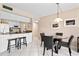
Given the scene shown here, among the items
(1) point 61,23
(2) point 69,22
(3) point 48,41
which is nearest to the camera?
(3) point 48,41

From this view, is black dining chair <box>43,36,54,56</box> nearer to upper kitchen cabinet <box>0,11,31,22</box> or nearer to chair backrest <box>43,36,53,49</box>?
chair backrest <box>43,36,53,49</box>

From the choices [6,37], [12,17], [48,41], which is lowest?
[48,41]

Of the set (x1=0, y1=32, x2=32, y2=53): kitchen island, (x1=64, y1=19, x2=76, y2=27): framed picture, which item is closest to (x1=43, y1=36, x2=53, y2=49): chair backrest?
(x1=0, y1=32, x2=32, y2=53): kitchen island

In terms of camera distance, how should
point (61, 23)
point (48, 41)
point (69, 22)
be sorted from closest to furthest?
point (48, 41) < point (69, 22) < point (61, 23)

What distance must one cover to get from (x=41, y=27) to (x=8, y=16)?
4.37 feet

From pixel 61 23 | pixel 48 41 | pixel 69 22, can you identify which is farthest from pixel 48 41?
pixel 69 22

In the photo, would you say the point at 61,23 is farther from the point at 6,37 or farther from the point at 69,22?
the point at 6,37

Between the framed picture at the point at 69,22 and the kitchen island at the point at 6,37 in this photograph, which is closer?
the kitchen island at the point at 6,37

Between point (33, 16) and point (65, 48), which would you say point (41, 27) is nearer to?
point (33, 16)

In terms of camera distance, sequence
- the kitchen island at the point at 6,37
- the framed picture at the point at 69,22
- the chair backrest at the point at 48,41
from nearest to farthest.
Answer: the chair backrest at the point at 48,41 < the kitchen island at the point at 6,37 < the framed picture at the point at 69,22

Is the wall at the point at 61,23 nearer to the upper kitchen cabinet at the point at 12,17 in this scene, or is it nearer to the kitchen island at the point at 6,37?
the kitchen island at the point at 6,37

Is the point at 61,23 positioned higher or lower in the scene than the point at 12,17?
lower

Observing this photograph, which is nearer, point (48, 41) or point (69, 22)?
point (48, 41)

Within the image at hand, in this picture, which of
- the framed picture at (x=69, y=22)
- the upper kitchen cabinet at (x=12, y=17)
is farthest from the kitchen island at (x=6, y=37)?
the framed picture at (x=69, y=22)
